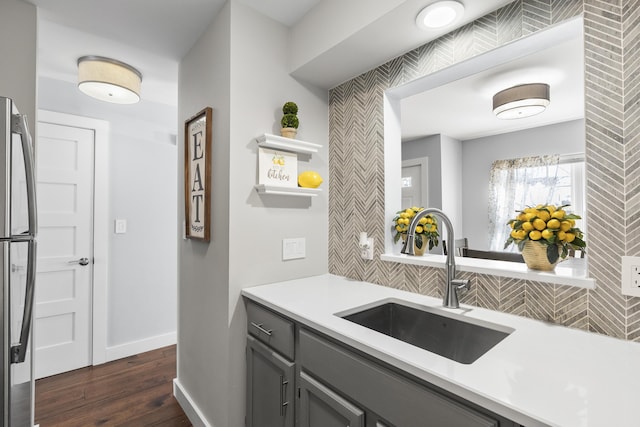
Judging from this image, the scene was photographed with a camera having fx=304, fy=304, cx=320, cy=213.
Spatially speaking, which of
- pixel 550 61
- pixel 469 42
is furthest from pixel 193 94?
pixel 550 61

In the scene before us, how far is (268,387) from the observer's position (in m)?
1.37

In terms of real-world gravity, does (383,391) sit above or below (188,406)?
above

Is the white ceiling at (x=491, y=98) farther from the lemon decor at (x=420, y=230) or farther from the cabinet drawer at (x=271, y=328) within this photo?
the cabinet drawer at (x=271, y=328)

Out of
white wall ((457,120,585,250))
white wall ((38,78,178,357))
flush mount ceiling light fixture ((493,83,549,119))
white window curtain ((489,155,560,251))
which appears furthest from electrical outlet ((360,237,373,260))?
white wall ((457,120,585,250))

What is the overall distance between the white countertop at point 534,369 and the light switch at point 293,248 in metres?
0.52

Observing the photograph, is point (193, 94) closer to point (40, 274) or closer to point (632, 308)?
point (40, 274)

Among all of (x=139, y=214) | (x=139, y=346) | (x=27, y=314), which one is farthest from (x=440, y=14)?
(x=139, y=346)

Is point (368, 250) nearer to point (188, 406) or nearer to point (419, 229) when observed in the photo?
point (419, 229)

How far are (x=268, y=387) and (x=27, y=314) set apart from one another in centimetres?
94

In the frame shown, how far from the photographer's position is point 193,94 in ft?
6.49

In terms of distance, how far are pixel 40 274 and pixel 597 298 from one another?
3387 millimetres

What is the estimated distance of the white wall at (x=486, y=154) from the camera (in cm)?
347

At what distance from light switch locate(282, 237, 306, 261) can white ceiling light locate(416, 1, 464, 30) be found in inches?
48.2

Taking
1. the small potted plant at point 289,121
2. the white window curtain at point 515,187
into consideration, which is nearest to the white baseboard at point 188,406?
the small potted plant at point 289,121
